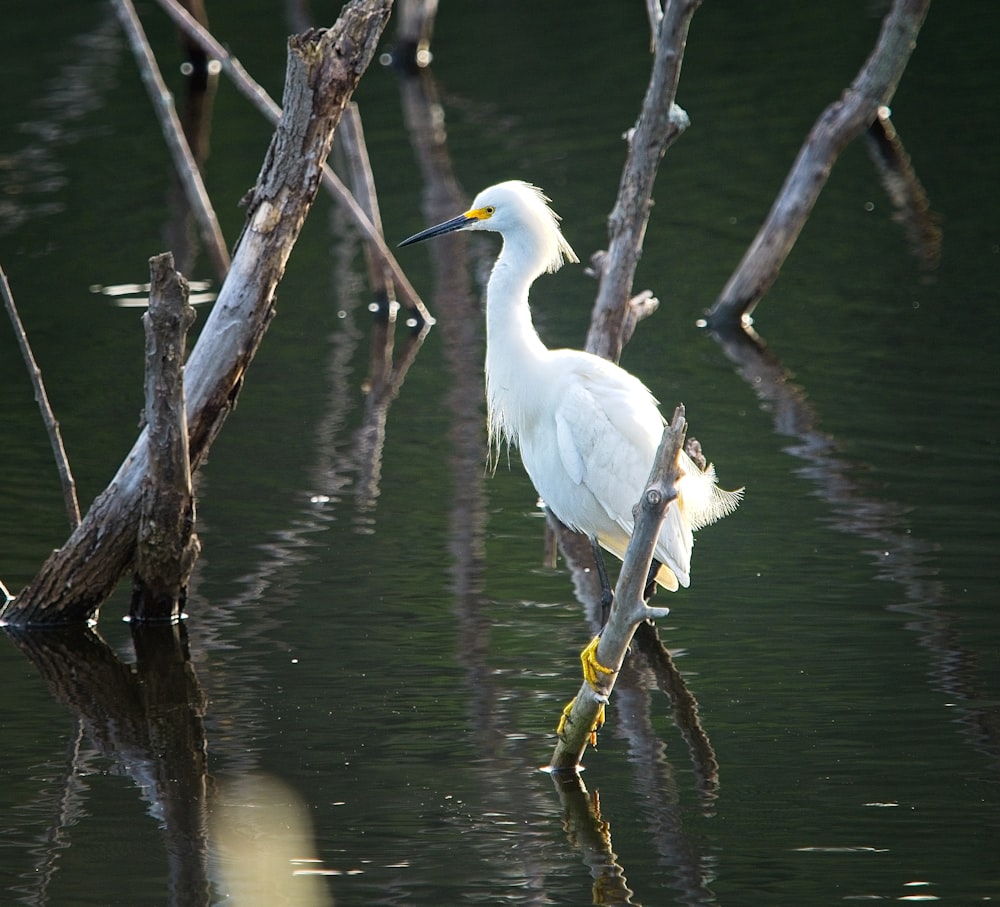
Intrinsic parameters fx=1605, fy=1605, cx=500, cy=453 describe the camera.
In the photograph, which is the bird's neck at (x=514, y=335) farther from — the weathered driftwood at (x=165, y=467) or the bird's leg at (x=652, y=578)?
the weathered driftwood at (x=165, y=467)

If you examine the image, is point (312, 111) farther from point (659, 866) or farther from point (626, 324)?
point (659, 866)

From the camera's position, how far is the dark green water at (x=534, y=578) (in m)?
4.36

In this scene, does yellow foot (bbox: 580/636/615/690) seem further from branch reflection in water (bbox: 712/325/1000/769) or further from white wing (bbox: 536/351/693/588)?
branch reflection in water (bbox: 712/325/1000/769)

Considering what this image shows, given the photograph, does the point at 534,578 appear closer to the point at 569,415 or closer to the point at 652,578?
the point at 652,578

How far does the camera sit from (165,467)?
5.71 m

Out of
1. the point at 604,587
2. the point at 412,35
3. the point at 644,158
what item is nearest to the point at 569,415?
the point at 604,587

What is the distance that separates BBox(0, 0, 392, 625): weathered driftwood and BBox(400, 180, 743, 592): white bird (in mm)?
596

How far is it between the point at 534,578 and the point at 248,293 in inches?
66.7

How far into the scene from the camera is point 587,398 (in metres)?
5.61

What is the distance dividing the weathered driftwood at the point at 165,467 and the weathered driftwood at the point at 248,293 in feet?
0.30

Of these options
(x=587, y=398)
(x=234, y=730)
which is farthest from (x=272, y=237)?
(x=234, y=730)

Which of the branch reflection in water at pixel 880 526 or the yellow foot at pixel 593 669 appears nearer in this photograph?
the yellow foot at pixel 593 669

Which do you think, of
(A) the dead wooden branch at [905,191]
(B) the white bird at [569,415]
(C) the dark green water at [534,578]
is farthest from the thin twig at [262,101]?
(A) the dead wooden branch at [905,191]

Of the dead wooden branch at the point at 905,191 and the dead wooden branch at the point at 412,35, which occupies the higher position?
the dead wooden branch at the point at 412,35
